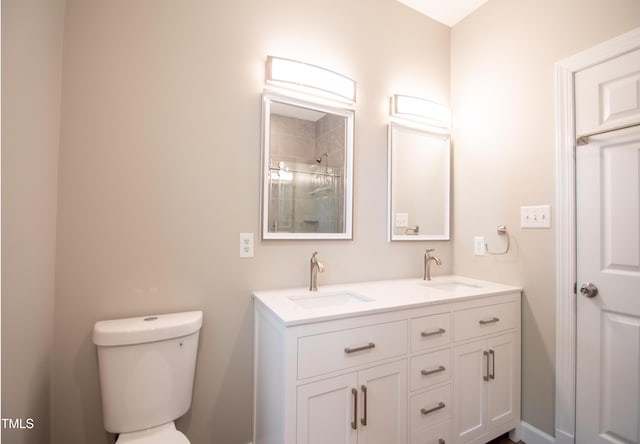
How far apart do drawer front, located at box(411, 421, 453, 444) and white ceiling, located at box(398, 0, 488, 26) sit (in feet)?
8.50

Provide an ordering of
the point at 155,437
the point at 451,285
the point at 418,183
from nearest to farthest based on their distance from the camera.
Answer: the point at 155,437 → the point at 451,285 → the point at 418,183

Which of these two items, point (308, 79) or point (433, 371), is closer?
point (433, 371)


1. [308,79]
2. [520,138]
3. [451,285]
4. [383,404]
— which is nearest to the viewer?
[383,404]

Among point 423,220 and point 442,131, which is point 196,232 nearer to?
point 423,220

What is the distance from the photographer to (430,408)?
4.39 ft

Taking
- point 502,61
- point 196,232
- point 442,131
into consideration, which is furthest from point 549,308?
point 196,232

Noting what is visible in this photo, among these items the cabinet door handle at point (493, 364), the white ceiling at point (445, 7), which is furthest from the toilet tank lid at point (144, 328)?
the white ceiling at point (445, 7)

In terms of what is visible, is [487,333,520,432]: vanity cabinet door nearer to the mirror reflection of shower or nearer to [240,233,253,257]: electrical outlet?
the mirror reflection of shower

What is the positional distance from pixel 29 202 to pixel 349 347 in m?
1.27

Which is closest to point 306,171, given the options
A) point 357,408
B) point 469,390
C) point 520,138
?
point 357,408

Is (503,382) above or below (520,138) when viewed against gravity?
below

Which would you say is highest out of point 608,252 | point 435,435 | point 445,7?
point 445,7

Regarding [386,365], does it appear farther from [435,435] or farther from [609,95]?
[609,95]

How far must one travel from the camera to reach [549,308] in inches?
61.8
